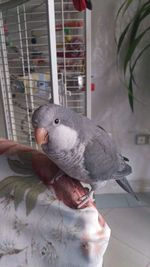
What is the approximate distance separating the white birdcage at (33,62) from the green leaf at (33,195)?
0.60 m

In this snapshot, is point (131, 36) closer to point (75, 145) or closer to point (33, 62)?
point (33, 62)

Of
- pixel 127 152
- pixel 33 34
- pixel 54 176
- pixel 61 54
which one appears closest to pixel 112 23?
pixel 61 54

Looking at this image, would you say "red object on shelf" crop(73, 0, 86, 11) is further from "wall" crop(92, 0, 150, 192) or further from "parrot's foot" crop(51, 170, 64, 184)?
"parrot's foot" crop(51, 170, 64, 184)

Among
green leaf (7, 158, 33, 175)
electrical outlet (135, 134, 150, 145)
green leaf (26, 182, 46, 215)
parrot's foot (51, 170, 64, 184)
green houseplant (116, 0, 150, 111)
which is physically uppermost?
green houseplant (116, 0, 150, 111)

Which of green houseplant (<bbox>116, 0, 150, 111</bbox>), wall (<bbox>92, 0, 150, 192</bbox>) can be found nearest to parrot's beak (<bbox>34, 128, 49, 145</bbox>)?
green houseplant (<bbox>116, 0, 150, 111</bbox>)

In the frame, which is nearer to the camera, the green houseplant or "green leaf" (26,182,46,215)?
"green leaf" (26,182,46,215)

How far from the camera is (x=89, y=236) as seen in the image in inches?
A: 16.1

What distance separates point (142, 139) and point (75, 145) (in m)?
1.05

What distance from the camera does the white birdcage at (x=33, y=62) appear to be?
1.11m

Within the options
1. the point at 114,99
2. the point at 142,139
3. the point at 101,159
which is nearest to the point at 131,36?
the point at 114,99

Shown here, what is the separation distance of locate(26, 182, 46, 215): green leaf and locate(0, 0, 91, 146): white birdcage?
0.60 m

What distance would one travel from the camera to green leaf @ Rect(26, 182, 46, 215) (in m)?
0.49

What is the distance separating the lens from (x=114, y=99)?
1.41 m

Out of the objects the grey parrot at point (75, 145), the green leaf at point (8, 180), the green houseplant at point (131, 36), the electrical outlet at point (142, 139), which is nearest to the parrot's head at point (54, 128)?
the grey parrot at point (75, 145)
